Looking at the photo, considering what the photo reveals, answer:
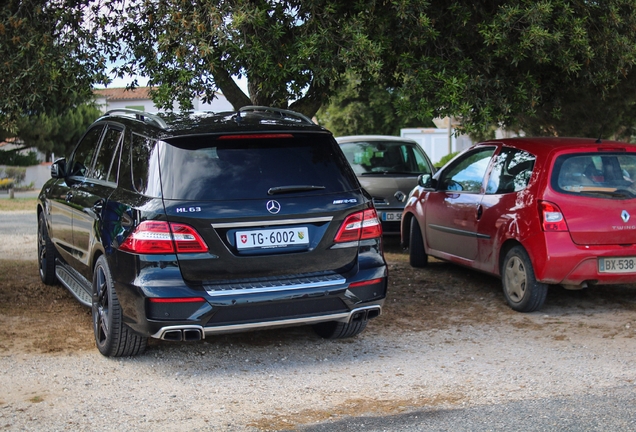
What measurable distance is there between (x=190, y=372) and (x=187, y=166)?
1.44 m

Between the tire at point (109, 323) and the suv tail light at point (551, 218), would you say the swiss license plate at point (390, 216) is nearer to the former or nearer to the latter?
the suv tail light at point (551, 218)

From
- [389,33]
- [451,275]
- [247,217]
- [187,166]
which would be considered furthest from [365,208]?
[451,275]

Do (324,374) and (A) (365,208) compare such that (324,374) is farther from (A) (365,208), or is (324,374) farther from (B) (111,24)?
(B) (111,24)

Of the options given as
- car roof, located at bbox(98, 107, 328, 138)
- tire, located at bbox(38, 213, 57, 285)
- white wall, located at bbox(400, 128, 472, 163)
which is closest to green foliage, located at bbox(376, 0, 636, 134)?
car roof, located at bbox(98, 107, 328, 138)

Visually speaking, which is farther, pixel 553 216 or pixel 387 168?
pixel 387 168

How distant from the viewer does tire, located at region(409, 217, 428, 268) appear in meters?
10.1

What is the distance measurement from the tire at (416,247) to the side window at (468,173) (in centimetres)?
86

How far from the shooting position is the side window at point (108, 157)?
6.48 meters

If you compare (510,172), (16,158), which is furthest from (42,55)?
(16,158)

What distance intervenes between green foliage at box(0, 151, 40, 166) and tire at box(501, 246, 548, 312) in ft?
118

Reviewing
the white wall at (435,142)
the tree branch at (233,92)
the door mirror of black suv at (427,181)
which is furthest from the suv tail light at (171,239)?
the white wall at (435,142)

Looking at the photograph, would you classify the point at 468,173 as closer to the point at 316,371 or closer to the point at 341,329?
the point at 341,329

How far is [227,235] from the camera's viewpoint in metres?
5.51

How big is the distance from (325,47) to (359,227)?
2.78 m
